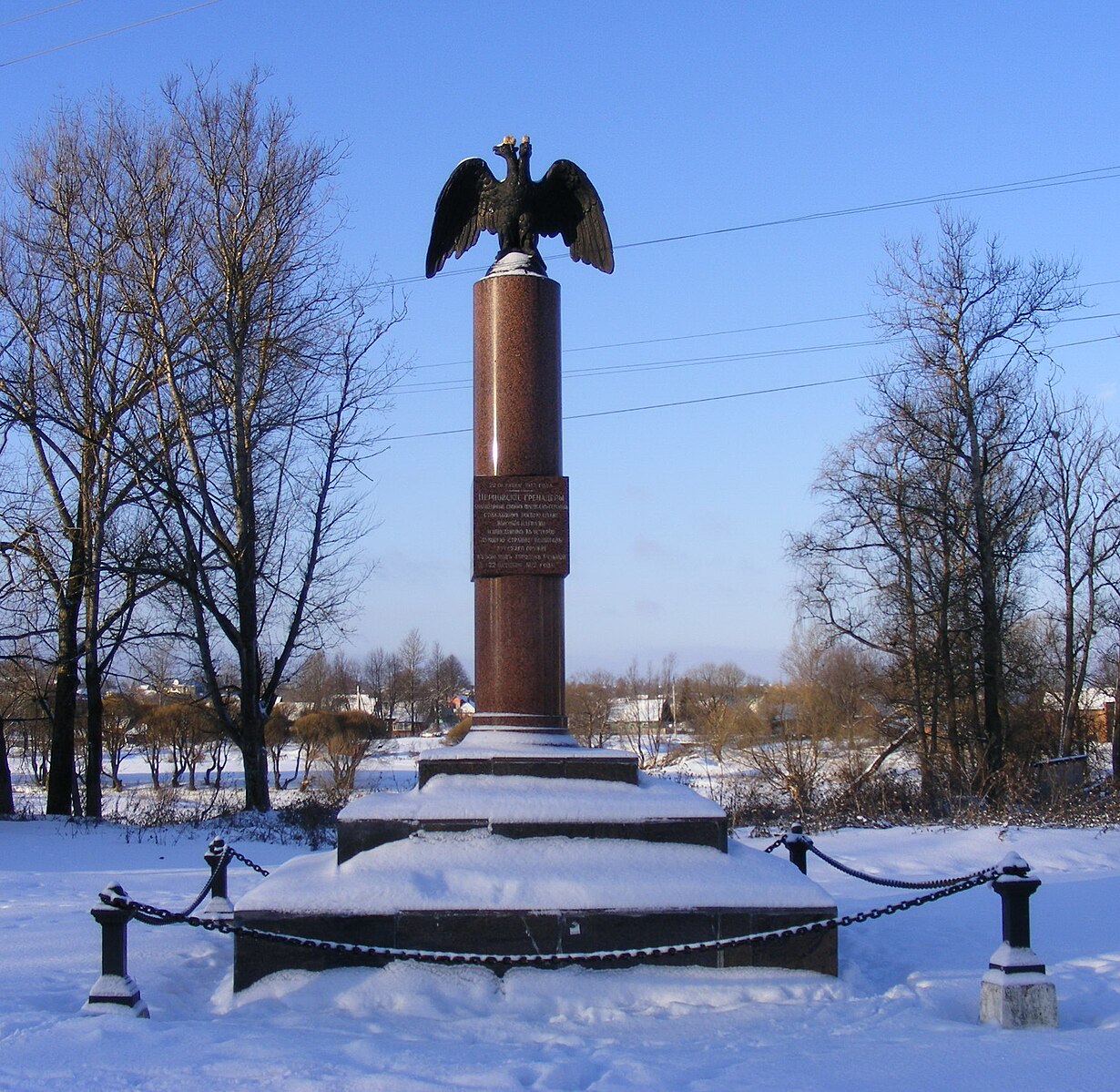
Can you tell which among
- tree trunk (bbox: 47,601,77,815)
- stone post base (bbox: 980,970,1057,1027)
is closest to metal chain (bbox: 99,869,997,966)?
stone post base (bbox: 980,970,1057,1027)

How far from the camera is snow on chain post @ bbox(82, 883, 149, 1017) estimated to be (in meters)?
4.88

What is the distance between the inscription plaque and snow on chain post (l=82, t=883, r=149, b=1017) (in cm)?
396

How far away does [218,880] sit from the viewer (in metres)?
Result: 7.04

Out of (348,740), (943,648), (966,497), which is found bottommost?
(348,740)

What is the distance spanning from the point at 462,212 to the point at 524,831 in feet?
18.7

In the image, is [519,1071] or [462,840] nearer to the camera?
[519,1071]

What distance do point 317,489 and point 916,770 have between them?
39.0 ft

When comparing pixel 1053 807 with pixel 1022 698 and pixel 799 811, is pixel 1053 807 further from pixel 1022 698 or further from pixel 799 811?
pixel 1022 698

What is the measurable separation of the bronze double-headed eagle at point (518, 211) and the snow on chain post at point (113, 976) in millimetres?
5941

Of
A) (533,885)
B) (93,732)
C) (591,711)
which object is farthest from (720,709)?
Answer: (533,885)

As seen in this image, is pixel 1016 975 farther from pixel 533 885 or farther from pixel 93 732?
pixel 93 732

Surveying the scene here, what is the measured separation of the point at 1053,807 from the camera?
13539mm

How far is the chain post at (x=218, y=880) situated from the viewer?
6.91 meters

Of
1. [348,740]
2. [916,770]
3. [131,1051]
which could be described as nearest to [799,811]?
[916,770]
